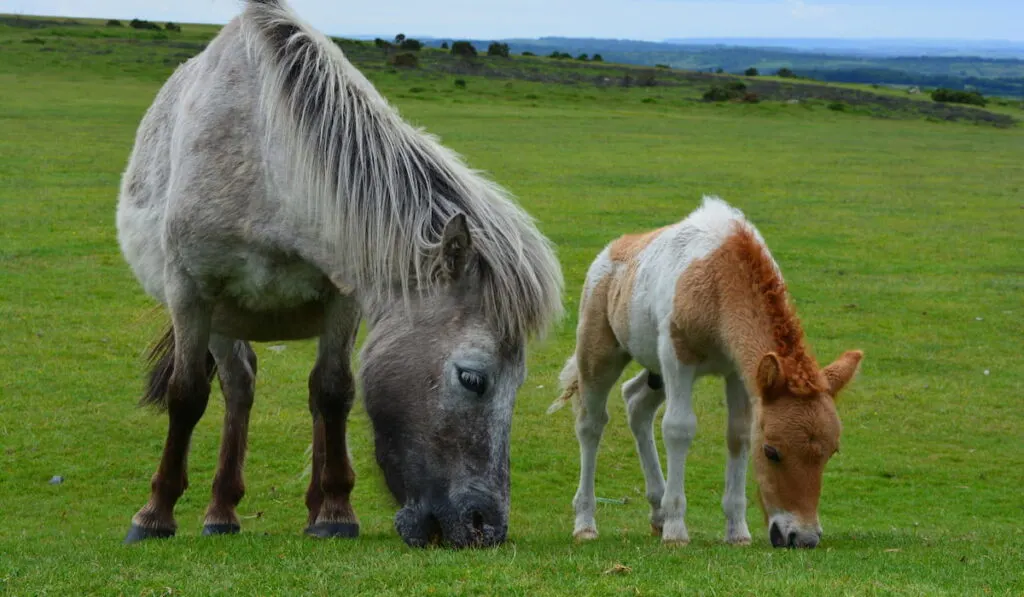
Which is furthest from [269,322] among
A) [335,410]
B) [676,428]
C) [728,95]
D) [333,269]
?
[728,95]

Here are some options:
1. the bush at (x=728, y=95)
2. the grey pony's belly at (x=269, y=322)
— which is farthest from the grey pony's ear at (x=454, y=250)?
the bush at (x=728, y=95)

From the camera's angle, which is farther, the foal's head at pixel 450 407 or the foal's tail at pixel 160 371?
the foal's tail at pixel 160 371

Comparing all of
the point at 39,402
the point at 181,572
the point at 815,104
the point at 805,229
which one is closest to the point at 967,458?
the point at 181,572

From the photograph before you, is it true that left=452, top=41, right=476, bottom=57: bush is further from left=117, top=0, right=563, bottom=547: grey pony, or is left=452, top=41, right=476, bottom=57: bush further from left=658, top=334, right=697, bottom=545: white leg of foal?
left=658, top=334, right=697, bottom=545: white leg of foal

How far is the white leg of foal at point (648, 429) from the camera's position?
22.9ft

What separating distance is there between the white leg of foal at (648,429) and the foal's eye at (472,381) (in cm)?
245

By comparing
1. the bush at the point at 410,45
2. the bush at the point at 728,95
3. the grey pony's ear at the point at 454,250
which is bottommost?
the bush at the point at 728,95

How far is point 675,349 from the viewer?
6277mm

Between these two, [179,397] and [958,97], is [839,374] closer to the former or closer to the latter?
[179,397]

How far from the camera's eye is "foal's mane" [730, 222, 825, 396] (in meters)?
5.71

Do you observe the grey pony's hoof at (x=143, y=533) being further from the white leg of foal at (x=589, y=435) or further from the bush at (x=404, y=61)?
the bush at (x=404, y=61)

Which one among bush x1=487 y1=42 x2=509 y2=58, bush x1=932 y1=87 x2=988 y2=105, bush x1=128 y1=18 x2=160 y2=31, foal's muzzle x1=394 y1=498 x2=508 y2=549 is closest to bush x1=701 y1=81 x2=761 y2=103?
bush x1=932 y1=87 x2=988 y2=105

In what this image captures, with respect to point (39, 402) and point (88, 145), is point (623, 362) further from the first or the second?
point (88, 145)

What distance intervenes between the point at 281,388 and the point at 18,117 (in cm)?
2512
